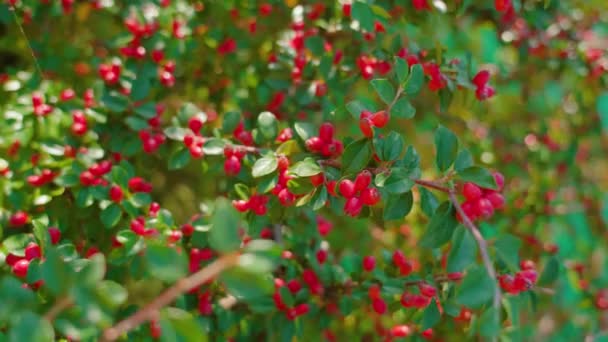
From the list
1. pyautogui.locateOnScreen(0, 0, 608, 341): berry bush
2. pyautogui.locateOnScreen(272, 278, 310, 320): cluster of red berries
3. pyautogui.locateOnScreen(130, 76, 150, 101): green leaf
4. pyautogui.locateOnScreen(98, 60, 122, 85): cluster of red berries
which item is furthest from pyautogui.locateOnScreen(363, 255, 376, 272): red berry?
pyautogui.locateOnScreen(98, 60, 122, 85): cluster of red berries

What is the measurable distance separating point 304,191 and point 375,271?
395 mm

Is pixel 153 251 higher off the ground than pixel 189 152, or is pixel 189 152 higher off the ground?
pixel 153 251

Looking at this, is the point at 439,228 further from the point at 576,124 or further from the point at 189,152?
the point at 576,124

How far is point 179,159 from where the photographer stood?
124 cm

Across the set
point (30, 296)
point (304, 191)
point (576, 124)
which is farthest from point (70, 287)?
point (576, 124)

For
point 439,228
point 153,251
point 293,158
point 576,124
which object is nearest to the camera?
point 153,251

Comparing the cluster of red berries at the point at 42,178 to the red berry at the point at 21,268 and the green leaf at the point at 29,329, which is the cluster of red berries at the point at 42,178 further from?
the green leaf at the point at 29,329

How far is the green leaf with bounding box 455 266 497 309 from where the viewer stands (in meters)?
0.80

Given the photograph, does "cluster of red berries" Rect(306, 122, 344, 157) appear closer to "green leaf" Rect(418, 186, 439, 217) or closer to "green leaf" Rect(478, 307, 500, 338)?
"green leaf" Rect(418, 186, 439, 217)

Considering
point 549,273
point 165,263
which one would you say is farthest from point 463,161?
point 165,263

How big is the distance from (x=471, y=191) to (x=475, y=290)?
224 mm

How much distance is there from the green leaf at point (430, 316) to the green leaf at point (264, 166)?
0.39 meters

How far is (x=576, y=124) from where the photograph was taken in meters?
2.23

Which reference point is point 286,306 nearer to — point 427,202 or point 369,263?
point 369,263
